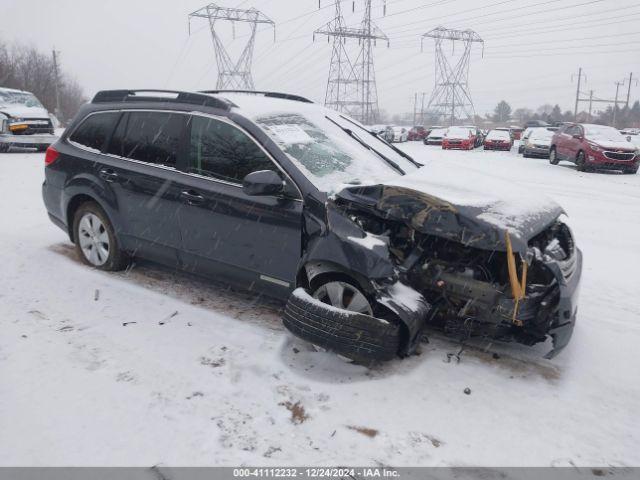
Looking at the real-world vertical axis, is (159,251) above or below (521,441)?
above

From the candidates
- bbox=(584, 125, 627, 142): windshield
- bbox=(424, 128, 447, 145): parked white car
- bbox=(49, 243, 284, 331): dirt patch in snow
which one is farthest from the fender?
bbox=(424, 128, 447, 145): parked white car

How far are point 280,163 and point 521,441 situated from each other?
2365mm

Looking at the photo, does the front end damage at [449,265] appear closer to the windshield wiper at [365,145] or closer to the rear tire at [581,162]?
the windshield wiper at [365,145]

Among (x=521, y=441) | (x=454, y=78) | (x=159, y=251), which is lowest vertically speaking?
(x=521, y=441)

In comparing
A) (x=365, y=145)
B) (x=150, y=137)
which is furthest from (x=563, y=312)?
(x=150, y=137)

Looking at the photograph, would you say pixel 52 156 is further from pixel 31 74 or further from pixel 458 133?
pixel 31 74

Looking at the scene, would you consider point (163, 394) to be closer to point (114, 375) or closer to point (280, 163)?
point (114, 375)

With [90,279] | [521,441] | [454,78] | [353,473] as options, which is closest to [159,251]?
[90,279]

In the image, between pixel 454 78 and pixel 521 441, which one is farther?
pixel 454 78

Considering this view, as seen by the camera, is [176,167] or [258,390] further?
[176,167]

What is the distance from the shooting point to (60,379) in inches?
125

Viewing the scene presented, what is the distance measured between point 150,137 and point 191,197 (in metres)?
0.86

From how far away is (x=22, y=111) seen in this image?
15844mm

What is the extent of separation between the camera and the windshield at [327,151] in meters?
3.78
